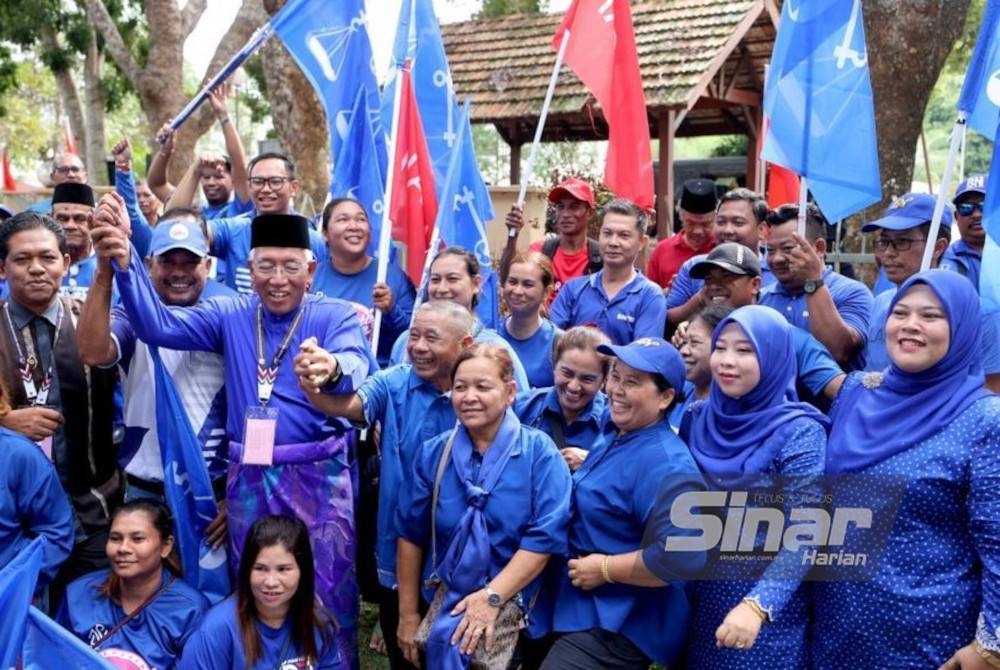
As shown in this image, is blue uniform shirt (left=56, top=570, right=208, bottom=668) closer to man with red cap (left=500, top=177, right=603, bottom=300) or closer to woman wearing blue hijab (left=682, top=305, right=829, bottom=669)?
woman wearing blue hijab (left=682, top=305, right=829, bottom=669)

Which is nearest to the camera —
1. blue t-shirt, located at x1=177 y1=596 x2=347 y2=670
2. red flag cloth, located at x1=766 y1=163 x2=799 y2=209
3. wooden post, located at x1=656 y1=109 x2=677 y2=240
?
blue t-shirt, located at x1=177 y1=596 x2=347 y2=670

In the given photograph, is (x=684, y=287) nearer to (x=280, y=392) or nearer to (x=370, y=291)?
(x=370, y=291)

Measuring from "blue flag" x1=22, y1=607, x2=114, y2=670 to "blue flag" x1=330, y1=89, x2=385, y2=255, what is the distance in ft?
10.1

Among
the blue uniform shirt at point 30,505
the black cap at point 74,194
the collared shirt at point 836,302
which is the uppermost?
the black cap at point 74,194

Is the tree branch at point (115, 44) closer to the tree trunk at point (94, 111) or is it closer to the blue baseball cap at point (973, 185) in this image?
the tree trunk at point (94, 111)

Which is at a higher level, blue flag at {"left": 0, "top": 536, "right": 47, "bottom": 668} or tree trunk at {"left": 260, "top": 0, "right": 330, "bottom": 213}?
tree trunk at {"left": 260, "top": 0, "right": 330, "bottom": 213}

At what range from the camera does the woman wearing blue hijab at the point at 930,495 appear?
296 centimetres

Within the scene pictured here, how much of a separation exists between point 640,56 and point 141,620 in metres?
11.5

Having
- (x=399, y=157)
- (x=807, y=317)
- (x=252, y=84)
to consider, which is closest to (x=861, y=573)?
(x=807, y=317)

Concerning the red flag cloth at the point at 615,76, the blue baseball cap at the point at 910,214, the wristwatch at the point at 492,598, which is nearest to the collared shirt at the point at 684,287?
the blue baseball cap at the point at 910,214

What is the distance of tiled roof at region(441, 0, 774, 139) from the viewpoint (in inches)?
525

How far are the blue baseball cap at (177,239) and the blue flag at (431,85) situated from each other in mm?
1815

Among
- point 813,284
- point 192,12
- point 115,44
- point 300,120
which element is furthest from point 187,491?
point 192,12

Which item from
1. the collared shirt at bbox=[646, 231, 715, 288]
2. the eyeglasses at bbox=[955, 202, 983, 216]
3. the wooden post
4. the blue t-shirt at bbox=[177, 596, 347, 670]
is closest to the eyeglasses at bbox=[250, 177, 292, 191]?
the collared shirt at bbox=[646, 231, 715, 288]
